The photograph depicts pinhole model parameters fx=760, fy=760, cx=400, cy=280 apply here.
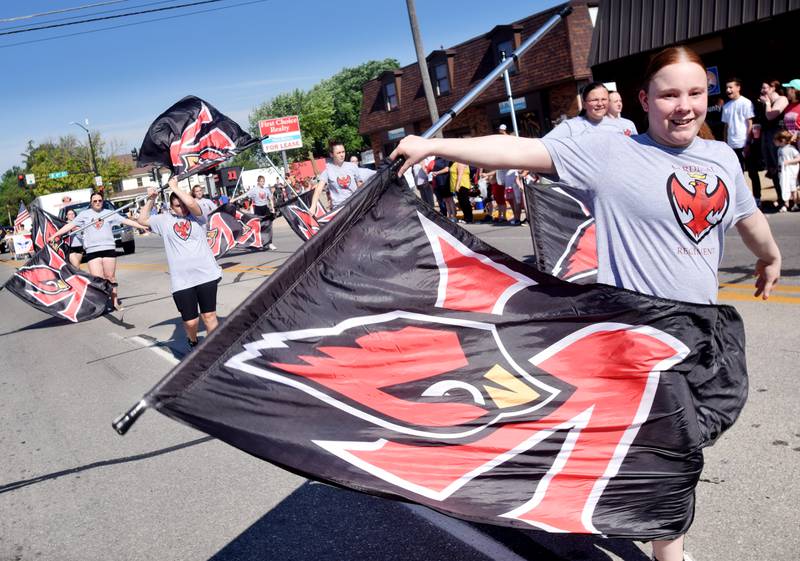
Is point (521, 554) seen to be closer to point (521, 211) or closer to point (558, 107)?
point (521, 211)

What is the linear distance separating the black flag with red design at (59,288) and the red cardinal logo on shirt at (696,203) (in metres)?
11.7

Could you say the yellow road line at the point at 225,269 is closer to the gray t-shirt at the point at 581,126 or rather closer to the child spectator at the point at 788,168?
the gray t-shirt at the point at 581,126

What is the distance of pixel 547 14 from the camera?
96.5 feet

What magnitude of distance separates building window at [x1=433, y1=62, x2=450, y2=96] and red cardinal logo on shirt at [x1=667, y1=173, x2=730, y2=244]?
34.9 metres

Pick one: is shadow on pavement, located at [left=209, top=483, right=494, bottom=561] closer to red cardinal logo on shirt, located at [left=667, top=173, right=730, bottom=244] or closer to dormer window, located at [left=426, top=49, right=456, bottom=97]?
red cardinal logo on shirt, located at [left=667, top=173, right=730, bottom=244]

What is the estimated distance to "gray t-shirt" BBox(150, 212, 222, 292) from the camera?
7.66 metres

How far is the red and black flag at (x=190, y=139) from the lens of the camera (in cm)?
886

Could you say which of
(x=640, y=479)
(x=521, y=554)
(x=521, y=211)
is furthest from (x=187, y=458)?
(x=521, y=211)

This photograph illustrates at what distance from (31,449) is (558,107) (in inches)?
1097

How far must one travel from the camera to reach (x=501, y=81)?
33.3 metres

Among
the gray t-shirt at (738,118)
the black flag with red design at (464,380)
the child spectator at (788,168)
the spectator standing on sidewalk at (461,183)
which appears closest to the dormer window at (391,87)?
the spectator standing on sidewalk at (461,183)

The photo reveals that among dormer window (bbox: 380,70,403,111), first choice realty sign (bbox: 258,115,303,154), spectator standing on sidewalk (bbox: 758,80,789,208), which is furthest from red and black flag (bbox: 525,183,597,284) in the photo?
dormer window (bbox: 380,70,403,111)

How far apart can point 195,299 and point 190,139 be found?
2.26 m

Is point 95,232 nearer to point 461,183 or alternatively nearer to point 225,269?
point 225,269
